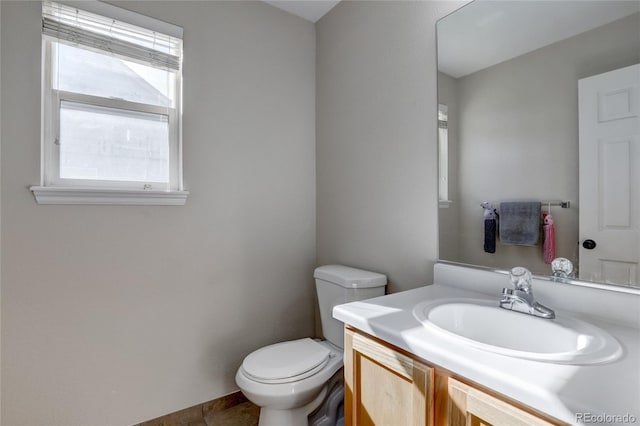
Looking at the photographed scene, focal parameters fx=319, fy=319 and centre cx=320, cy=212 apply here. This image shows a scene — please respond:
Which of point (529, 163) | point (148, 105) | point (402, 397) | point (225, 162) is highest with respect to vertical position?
point (148, 105)

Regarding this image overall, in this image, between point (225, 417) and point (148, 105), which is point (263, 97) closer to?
point (148, 105)

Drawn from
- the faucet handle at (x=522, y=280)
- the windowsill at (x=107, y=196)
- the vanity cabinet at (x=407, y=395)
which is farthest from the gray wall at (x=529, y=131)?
the windowsill at (x=107, y=196)

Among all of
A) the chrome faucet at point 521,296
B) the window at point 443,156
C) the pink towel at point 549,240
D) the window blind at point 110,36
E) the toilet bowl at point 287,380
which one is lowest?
the toilet bowl at point 287,380

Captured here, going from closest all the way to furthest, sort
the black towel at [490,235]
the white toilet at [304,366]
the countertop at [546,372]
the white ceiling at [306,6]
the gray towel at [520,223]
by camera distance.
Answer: the countertop at [546,372], the gray towel at [520,223], the black towel at [490,235], the white toilet at [304,366], the white ceiling at [306,6]

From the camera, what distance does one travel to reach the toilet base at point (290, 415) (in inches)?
56.1

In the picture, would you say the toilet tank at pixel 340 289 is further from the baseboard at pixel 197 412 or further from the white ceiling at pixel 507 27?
the white ceiling at pixel 507 27

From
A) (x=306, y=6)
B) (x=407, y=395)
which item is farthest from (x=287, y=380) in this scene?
(x=306, y=6)

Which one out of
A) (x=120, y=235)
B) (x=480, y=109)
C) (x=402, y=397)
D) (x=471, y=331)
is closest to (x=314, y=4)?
(x=480, y=109)

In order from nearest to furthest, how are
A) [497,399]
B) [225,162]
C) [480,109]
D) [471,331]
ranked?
[497,399] → [471,331] → [480,109] → [225,162]

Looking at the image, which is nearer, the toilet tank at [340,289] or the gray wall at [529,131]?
the gray wall at [529,131]

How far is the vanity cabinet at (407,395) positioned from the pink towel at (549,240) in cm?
63

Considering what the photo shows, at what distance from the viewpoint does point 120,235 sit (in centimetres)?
158

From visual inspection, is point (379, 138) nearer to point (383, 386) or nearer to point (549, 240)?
point (549, 240)

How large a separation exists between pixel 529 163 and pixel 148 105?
1.79m
